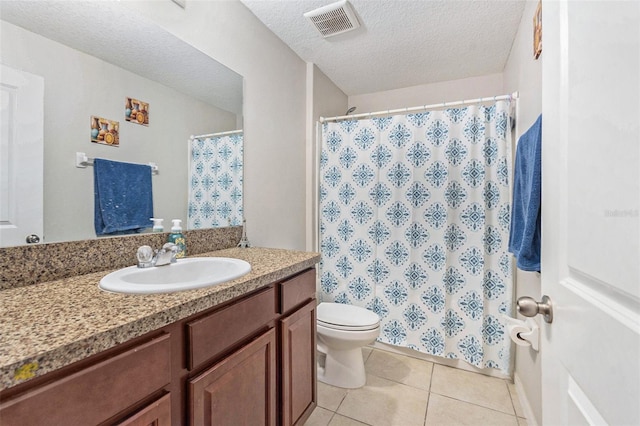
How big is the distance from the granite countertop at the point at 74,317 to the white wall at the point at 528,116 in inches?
56.3

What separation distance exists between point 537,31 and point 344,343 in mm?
1900

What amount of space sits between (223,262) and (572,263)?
111cm

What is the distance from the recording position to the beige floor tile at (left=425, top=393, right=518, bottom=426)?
149 centimetres

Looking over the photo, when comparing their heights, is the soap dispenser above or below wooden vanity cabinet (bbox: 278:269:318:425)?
above

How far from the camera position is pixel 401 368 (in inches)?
78.4

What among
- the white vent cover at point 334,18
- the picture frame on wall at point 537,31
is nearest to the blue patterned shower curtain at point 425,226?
the picture frame on wall at point 537,31

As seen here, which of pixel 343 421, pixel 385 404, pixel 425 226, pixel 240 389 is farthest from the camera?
pixel 425 226

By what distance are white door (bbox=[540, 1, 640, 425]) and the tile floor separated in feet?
3.60

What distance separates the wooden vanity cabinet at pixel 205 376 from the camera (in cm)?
51

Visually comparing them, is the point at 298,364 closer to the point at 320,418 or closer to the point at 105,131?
the point at 320,418

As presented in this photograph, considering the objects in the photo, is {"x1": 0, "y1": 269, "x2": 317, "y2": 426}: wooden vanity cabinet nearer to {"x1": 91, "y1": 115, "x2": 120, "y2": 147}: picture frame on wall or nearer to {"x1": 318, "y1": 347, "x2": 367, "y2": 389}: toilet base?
{"x1": 318, "y1": 347, "x2": 367, "y2": 389}: toilet base

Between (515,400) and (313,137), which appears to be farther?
(313,137)

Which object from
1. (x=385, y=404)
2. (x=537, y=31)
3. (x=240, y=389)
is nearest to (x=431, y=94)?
(x=537, y=31)

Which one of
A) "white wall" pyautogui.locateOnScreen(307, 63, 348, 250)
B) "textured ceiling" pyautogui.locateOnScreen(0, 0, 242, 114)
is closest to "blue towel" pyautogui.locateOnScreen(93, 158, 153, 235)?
"textured ceiling" pyautogui.locateOnScreen(0, 0, 242, 114)
